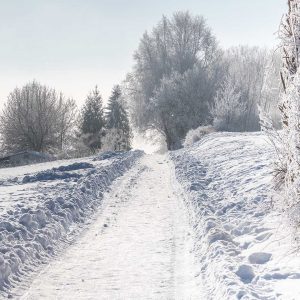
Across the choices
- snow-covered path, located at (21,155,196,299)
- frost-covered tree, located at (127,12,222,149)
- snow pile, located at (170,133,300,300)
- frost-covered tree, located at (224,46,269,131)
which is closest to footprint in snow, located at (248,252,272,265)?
snow pile, located at (170,133,300,300)

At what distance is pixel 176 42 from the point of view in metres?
48.5

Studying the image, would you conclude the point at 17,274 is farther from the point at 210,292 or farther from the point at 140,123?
the point at 140,123

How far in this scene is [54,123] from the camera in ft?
187

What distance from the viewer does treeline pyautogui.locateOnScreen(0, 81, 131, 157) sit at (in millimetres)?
54625

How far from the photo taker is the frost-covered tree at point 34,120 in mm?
54656

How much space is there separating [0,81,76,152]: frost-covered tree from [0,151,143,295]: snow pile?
43273mm

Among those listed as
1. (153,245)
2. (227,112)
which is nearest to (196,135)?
(227,112)

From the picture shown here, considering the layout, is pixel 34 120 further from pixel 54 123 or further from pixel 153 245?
pixel 153 245

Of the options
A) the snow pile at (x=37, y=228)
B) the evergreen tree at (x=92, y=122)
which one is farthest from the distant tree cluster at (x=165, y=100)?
the snow pile at (x=37, y=228)

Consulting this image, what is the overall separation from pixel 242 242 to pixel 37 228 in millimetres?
3611

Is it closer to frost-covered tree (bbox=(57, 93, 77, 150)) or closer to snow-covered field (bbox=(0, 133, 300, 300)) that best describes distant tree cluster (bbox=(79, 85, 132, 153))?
frost-covered tree (bbox=(57, 93, 77, 150))

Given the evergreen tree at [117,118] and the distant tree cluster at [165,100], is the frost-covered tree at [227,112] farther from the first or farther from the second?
the evergreen tree at [117,118]

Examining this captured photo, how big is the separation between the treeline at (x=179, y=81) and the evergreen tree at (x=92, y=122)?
8.56 m

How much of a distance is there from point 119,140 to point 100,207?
40909 mm
